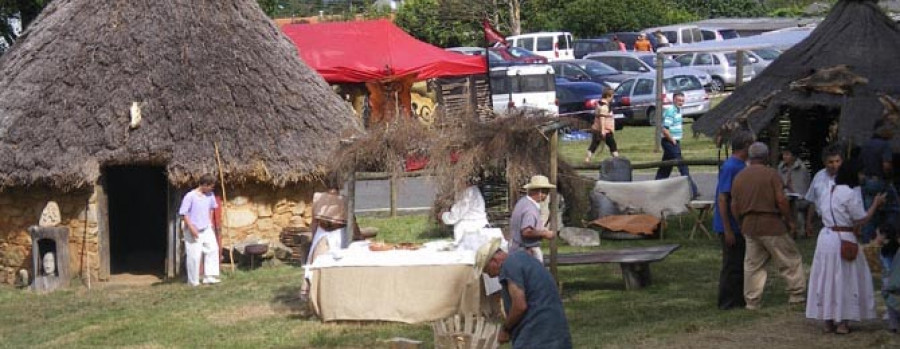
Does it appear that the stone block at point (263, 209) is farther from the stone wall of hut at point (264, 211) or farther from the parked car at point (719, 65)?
the parked car at point (719, 65)

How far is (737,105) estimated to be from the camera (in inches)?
760

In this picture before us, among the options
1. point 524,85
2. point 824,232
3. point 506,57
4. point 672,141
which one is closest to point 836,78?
point 824,232

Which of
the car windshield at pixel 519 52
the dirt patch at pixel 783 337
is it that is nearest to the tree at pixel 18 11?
the car windshield at pixel 519 52

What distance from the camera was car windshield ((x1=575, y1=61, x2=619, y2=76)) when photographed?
4178 centimetres

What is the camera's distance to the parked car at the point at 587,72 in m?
40.6

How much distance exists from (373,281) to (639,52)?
106 ft

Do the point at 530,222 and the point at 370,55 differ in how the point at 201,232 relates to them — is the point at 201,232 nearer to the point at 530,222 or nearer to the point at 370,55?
the point at 530,222

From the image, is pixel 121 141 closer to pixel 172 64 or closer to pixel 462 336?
pixel 172 64

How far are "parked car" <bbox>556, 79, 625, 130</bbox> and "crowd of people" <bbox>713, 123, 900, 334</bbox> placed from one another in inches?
836

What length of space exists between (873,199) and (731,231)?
138 cm

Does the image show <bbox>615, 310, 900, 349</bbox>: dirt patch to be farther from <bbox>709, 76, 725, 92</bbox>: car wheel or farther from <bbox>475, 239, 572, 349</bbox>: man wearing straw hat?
<bbox>709, 76, 725, 92</bbox>: car wheel

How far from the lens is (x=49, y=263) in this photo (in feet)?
64.5

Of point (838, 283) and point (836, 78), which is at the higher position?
point (836, 78)

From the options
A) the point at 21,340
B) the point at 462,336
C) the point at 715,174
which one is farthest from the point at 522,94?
the point at 462,336
